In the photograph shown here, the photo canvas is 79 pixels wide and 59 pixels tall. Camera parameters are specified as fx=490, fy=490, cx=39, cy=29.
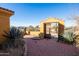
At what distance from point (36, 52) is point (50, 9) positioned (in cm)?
129

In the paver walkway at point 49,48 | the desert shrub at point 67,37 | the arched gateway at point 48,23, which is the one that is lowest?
the paver walkway at point 49,48

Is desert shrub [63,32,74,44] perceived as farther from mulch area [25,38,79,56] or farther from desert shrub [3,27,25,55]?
desert shrub [3,27,25,55]

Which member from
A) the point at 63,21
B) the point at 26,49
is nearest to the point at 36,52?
the point at 26,49

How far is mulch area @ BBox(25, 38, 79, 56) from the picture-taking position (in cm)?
1397

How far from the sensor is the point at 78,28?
1398cm

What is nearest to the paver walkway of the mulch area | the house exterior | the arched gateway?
the mulch area

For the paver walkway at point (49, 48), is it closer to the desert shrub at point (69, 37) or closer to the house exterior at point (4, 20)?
the desert shrub at point (69, 37)

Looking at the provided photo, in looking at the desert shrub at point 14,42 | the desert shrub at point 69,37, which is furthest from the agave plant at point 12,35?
the desert shrub at point 69,37

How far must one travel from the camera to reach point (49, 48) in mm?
14031

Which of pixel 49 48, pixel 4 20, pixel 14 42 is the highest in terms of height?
pixel 4 20

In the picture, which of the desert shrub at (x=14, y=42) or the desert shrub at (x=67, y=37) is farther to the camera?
the desert shrub at (x=67, y=37)

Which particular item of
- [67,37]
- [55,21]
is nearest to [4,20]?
[55,21]

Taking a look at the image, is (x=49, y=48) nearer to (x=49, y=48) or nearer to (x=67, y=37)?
(x=49, y=48)

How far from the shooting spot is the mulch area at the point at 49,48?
45.8ft
